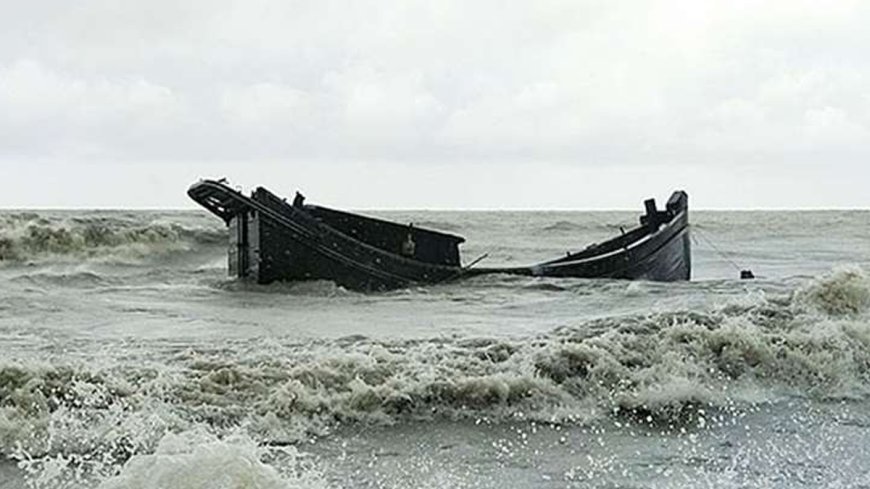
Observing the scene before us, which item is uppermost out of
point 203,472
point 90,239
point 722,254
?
point 203,472

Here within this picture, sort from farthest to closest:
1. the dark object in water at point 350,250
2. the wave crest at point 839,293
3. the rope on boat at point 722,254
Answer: the rope on boat at point 722,254, the dark object in water at point 350,250, the wave crest at point 839,293

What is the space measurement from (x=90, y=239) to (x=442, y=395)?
2013cm

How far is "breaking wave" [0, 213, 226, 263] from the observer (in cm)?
2258

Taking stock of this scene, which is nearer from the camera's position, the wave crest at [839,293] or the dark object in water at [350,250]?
the wave crest at [839,293]

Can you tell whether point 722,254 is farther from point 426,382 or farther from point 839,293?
point 426,382

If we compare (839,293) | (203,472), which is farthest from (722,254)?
(203,472)

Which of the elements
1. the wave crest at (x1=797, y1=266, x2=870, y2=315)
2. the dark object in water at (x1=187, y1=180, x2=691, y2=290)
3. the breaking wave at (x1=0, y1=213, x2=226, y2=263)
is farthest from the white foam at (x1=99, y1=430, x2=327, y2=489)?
the breaking wave at (x1=0, y1=213, x2=226, y2=263)

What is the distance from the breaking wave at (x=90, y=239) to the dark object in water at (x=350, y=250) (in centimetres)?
986

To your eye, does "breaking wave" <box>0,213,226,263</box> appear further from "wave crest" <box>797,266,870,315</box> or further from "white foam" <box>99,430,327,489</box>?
"white foam" <box>99,430,327,489</box>

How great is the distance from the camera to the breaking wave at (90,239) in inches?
889

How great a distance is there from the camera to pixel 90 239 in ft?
79.7

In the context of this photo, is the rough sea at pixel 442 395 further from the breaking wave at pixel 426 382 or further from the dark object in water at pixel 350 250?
the dark object in water at pixel 350 250

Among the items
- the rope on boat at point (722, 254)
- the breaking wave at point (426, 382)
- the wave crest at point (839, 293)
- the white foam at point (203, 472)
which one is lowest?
the rope on boat at point (722, 254)

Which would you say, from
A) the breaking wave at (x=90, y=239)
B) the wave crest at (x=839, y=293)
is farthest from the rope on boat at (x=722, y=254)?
the breaking wave at (x=90, y=239)
